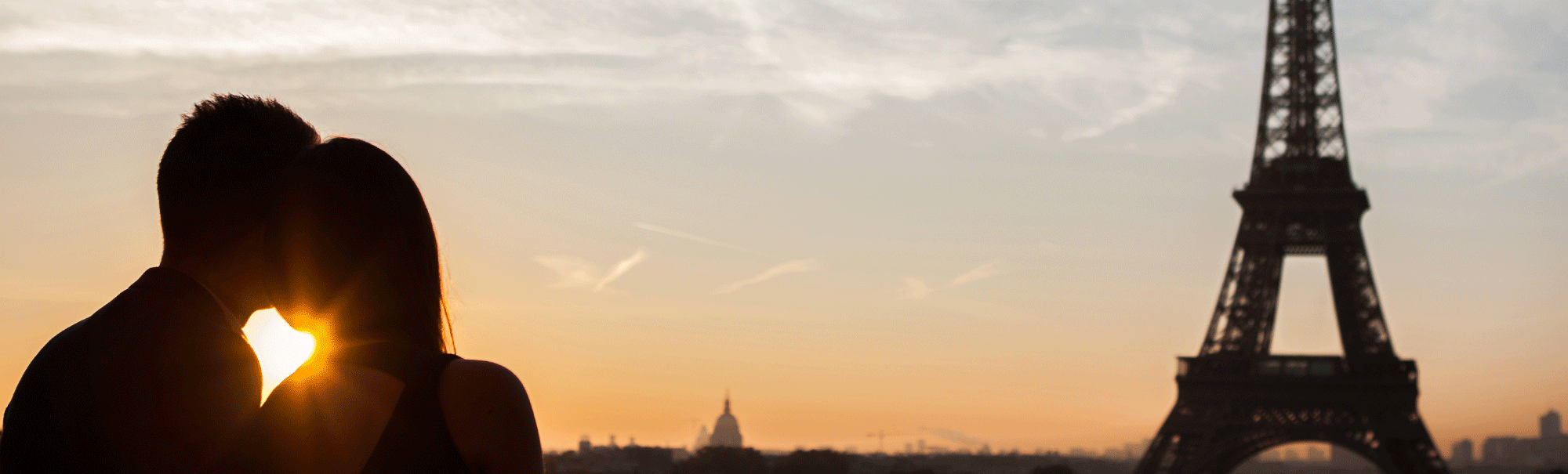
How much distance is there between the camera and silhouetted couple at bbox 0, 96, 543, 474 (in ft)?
7.36

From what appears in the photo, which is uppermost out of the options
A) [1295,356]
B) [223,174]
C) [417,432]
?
[1295,356]

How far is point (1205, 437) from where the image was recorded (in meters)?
57.8

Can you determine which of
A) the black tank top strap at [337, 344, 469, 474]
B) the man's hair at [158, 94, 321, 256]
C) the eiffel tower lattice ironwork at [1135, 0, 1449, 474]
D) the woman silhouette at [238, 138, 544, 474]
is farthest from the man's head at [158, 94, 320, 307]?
the eiffel tower lattice ironwork at [1135, 0, 1449, 474]

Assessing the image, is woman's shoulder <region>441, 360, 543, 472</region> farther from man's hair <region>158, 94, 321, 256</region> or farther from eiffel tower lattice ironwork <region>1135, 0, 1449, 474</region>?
eiffel tower lattice ironwork <region>1135, 0, 1449, 474</region>

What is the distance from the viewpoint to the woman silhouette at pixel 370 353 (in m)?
2.23

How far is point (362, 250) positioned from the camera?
2434 mm

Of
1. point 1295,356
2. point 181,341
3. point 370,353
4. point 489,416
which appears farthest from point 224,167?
point 1295,356

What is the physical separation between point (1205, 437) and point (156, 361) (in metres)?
58.7

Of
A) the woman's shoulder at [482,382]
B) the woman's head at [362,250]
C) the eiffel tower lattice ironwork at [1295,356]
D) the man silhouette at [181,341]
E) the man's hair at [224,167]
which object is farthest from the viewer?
the eiffel tower lattice ironwork at [1295,356]

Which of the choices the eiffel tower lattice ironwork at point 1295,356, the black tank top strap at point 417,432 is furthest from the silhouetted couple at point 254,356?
the eiffel tower lattice ironwork at point 1295,356

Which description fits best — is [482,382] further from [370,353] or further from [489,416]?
[370,353]

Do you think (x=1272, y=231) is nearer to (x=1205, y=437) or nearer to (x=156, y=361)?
(x=1205, y=437)

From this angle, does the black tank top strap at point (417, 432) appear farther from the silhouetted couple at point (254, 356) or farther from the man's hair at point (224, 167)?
the man's hair at point (224, 167)

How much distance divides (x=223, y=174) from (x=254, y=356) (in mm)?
366
